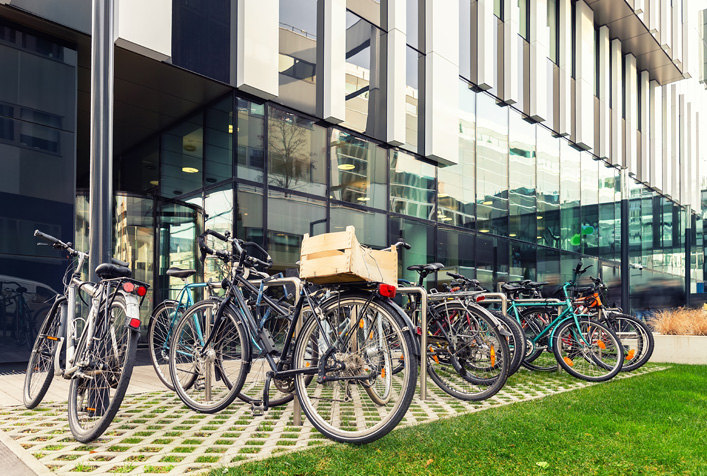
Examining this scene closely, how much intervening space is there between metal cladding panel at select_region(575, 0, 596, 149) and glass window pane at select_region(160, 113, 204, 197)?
13.2m

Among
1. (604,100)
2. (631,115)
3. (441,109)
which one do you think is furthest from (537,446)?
(631,115)

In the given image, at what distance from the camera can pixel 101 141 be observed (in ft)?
14.6

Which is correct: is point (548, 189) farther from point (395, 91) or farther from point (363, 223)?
point (363, 223)

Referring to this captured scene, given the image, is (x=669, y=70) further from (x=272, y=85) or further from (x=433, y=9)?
(x=272, y=85)

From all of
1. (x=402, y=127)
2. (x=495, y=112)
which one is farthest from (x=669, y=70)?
(x=402, y=127)

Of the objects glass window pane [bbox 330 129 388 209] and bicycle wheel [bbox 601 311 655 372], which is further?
glass window pane [bbox 330 129 388 209]

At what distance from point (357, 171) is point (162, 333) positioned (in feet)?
20.7

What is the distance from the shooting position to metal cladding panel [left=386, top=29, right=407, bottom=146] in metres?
11.3

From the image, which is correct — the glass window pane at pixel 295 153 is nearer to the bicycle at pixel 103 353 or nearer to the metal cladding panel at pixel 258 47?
the metal cladding panel at pixel 258 47

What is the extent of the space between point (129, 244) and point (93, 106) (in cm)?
649

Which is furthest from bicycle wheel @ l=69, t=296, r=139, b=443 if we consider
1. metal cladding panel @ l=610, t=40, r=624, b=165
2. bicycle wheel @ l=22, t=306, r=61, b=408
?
metal cladding panel @ l=610, t=40, r=624, b=165

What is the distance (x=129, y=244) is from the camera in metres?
10.5

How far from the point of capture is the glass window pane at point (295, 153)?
368 inches

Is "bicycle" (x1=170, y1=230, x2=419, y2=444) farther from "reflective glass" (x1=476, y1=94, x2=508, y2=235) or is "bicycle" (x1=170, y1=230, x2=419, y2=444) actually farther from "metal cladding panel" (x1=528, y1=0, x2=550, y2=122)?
"metal cladding panel" (x1=528, y1=0, x2=550, y2=122)
